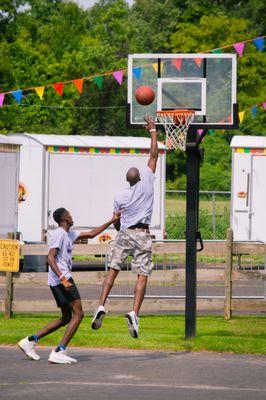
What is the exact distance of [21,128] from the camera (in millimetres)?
59094

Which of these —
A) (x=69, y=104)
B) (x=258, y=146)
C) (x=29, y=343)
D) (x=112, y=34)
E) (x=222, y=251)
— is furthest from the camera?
(x=112, y=34)

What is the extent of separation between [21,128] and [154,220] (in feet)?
94.3

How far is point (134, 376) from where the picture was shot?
505 inches

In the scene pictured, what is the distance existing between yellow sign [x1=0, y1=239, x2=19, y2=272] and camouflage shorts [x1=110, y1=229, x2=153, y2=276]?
4.00 meters

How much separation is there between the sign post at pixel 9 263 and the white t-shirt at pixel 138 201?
14.1 ft

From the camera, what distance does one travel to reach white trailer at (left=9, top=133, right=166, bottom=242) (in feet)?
98.2

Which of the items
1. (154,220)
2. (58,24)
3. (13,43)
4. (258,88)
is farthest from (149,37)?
(154,220)

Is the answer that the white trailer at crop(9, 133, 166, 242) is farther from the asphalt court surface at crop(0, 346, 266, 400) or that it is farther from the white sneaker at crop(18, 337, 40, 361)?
the white sneaker at crop(18, 337, 40, 361)

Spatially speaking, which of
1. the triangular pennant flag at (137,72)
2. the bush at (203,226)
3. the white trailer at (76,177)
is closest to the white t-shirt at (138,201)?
the triangular pennant flag at (137,72)

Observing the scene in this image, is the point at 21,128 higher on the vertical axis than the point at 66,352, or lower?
higher

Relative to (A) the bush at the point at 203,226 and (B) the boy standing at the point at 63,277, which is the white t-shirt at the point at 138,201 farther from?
(A) the bush at the point at 203,226

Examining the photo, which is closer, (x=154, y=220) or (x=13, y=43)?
(x=154, y=220)

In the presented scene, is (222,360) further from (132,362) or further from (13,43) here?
(13,43)

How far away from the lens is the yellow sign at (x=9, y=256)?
18.3 m
